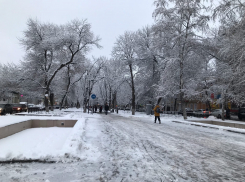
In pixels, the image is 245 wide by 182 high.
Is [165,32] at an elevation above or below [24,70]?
above

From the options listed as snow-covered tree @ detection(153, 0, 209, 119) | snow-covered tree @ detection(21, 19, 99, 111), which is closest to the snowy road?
snow-covered tree @ detection(153, 0, 209, 119)

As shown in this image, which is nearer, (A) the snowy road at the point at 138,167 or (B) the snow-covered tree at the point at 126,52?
(A) the snowy road at the point at 138,167

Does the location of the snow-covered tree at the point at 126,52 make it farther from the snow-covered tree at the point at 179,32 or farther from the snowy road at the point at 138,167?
the snowy road at the point at 138,167

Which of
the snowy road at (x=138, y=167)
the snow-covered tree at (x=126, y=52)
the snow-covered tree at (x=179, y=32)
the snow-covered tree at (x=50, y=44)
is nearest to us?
the snowy road at (x=138, y=167)

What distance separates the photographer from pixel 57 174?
4375 millimetres

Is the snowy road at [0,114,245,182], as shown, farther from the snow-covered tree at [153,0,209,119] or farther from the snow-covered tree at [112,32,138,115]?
the snow-covered tree at [112,32,138,115]

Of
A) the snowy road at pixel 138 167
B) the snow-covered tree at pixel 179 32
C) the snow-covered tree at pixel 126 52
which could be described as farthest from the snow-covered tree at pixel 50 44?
the snowy road at pixel 138 167

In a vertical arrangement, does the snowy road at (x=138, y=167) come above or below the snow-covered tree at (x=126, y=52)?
below

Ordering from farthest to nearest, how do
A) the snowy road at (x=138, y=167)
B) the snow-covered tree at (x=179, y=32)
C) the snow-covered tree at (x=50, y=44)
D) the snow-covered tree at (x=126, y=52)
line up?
the snow-covered tree at (x=126, y=52) < the snow-covered tree at (x=50, y=44) < the snow-covered tree at (x=179, y=32) < the snowy road at (x=138, y=167)

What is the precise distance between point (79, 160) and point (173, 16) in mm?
19532

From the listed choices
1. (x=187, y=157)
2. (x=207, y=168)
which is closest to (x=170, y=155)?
(x=187, y=157)

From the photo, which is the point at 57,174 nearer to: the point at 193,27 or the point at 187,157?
the point at 187,157

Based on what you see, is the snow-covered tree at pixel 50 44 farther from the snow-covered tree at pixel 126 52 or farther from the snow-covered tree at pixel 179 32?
the snow-covered tree at pixel 179 32

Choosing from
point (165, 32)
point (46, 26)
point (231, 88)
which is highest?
point (46, 26)
